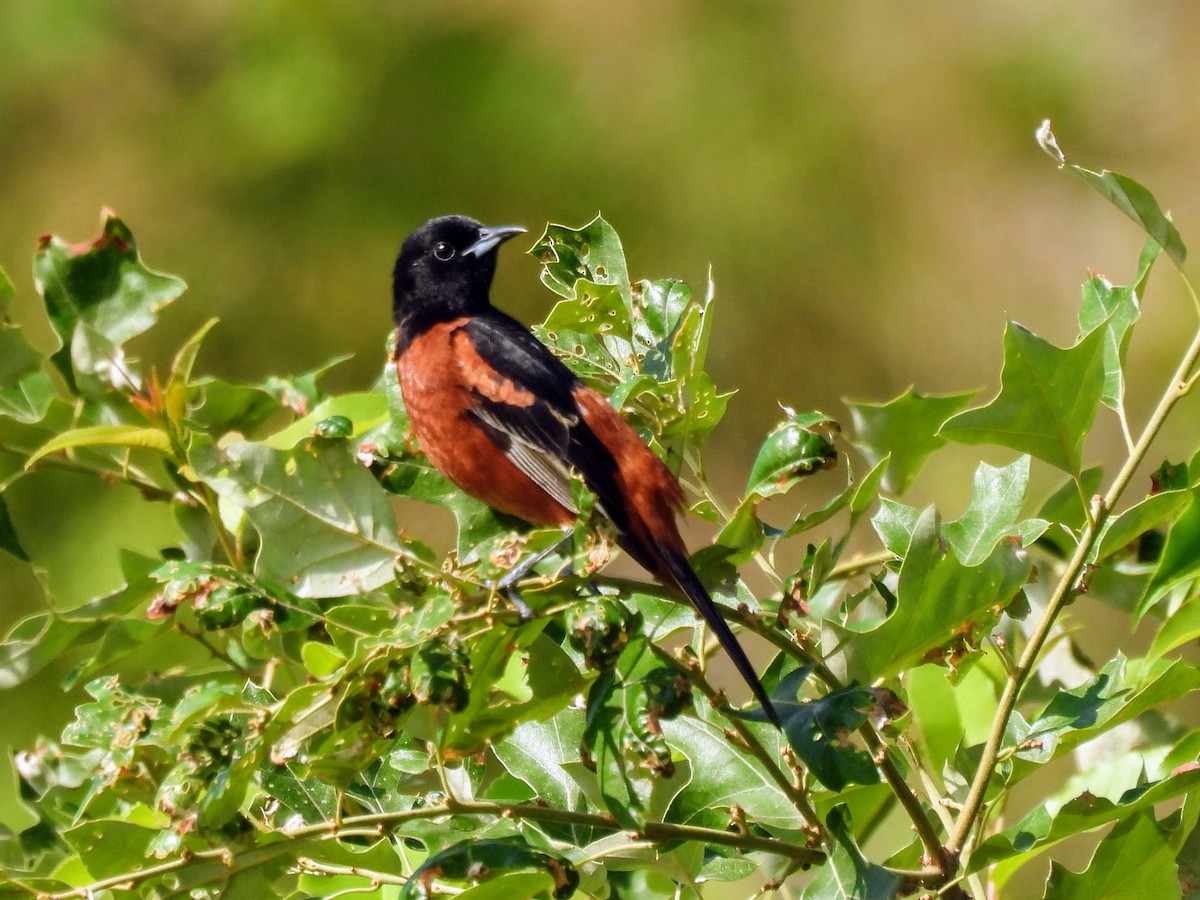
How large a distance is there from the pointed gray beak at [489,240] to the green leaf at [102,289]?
1.42 metres

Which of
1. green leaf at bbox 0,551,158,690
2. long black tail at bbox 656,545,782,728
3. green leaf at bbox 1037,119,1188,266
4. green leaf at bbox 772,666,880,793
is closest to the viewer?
green leaf at bbox 772,666,880,793

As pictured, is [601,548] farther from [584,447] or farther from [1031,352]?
[584,447]

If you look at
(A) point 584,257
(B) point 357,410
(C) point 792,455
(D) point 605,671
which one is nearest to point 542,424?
(B) point 357,410

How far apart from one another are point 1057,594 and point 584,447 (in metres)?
1.08

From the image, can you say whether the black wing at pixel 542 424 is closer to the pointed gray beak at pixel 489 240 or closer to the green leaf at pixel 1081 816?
the pointed gray beak at pixel 489 240

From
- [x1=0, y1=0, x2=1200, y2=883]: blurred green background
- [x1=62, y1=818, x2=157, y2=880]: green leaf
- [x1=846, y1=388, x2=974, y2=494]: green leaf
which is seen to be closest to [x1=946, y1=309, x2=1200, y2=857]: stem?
[x1=846, y1=388, x2=974, y2=494]: green leaf

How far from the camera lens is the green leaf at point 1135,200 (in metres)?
1.45

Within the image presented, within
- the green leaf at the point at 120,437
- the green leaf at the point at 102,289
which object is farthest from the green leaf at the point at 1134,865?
the green leaf at the point at 102,289

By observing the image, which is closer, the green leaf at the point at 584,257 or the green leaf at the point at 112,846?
the green leaf at the point at 112,846

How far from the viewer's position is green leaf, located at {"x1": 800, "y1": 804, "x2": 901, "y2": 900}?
1.37 meters

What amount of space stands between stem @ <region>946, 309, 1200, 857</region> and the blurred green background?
13.6 ft

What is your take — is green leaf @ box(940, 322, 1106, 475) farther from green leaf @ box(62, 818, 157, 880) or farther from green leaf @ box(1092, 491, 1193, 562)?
green leaf @ box(62, 818, 157, 880)

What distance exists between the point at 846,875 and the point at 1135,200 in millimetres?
797

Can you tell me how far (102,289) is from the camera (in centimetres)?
172
